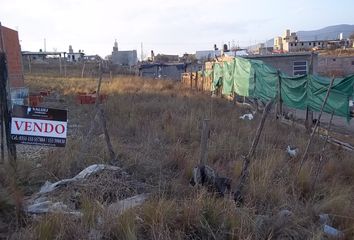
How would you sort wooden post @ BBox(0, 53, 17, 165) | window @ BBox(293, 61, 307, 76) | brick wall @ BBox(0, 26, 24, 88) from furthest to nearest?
window @ BBox(293, 61, 307, 76), brick wall @ BBox(0, 26, 24, 88), wooden post @ BBox(0, 53, 17, 165)

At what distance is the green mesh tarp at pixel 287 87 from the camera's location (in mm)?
10766

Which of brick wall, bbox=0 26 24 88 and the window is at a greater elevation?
brick wall, bbox=0 26 24 88

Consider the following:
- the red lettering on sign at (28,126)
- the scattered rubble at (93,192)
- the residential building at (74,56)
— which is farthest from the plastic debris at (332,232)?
the residential building at (74,56)

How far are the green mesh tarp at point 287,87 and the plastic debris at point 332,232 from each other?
7.84ft

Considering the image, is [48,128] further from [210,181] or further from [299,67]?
[299,67]

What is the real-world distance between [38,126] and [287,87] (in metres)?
9.89

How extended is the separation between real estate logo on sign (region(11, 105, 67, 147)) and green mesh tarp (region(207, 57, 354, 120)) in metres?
3.10

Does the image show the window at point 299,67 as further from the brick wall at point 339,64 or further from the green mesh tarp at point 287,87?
the brick wall at point 339,64

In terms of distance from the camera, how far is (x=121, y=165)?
6676mm

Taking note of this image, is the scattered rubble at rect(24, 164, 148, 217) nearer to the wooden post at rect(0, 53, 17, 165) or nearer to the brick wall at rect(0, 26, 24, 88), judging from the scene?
the wooden post at rect(0, 53, 17, 165)

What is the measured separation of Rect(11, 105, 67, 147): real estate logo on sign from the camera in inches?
220

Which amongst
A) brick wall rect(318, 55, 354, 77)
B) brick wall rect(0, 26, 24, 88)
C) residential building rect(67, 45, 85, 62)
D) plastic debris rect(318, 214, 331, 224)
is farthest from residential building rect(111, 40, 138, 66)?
plastic debris rect(318, 214, 331, 224)

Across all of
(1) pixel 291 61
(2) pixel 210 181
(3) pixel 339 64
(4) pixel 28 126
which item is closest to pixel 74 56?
(3) pixel 339 64

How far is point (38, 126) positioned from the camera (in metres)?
5.63
